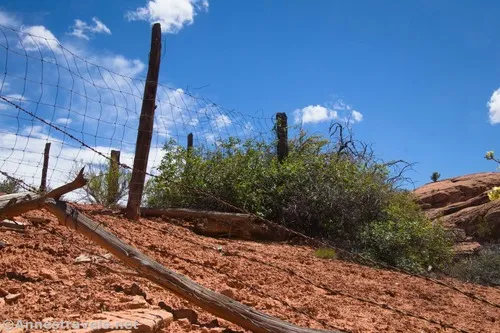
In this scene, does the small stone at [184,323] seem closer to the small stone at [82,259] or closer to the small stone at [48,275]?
the small stone at [48,275]

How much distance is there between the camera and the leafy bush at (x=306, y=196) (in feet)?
32.8

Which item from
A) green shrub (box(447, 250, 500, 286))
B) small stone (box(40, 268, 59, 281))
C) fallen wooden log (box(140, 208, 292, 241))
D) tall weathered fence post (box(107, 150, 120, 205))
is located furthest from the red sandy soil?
tall weathered fence post (box(107, 150, 120, 205))

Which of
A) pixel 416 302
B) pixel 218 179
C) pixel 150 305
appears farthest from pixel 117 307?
pixel 218 179

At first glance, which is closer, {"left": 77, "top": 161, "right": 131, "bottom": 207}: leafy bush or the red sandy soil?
the red sandy soil

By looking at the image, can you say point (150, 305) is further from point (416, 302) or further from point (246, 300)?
point (416, 302)

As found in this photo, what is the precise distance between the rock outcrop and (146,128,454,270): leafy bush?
225 cm

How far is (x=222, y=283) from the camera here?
5.03 m

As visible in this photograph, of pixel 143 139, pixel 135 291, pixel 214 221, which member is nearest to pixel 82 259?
pixel 135 291

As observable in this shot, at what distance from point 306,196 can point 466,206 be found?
1018 cm

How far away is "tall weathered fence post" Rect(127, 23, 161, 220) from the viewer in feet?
24.8

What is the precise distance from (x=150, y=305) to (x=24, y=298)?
836mm

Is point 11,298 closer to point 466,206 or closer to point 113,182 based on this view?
point 113,182

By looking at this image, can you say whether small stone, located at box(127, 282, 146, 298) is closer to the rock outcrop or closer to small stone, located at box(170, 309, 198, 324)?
small stone, located at box(170, 309, 198, 324)

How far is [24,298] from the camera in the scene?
3420 mm
